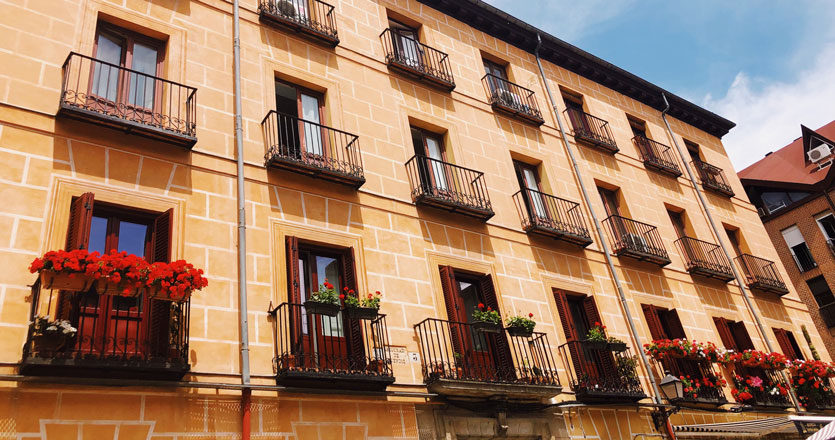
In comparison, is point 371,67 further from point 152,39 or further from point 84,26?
point 84,26

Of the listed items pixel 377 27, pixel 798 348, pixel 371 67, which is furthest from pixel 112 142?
pixel 798 348

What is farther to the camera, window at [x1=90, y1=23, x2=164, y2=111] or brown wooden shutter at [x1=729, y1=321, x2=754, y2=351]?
brown wooden shutter at [x1=729, y1=321, x2=754, y2=351]

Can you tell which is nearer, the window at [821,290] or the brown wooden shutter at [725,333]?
the brown wooden shutter at [725,333]

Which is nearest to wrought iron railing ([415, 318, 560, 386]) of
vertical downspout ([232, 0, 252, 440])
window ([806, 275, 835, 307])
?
vertical downspout ([232, 0, 252, 440])

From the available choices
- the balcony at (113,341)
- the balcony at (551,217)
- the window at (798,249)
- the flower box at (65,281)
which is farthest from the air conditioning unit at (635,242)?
the window at (798,249)

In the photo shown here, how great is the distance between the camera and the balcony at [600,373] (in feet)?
41.3

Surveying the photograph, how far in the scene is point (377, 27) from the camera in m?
15.5

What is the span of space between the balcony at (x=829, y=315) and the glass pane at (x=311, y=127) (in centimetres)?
2850

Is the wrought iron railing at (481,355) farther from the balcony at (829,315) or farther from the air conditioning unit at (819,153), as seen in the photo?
Result: the air conditioning unit at (819,153)

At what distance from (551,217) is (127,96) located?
9.52m

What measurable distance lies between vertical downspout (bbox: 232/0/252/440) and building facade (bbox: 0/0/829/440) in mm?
106

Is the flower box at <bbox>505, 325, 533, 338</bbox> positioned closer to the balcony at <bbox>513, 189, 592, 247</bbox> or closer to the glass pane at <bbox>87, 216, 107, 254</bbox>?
the balcony at <bbox>513, 189, 592, 247</bbox>

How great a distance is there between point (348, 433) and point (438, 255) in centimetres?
419

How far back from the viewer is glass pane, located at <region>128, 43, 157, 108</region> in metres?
10.4
